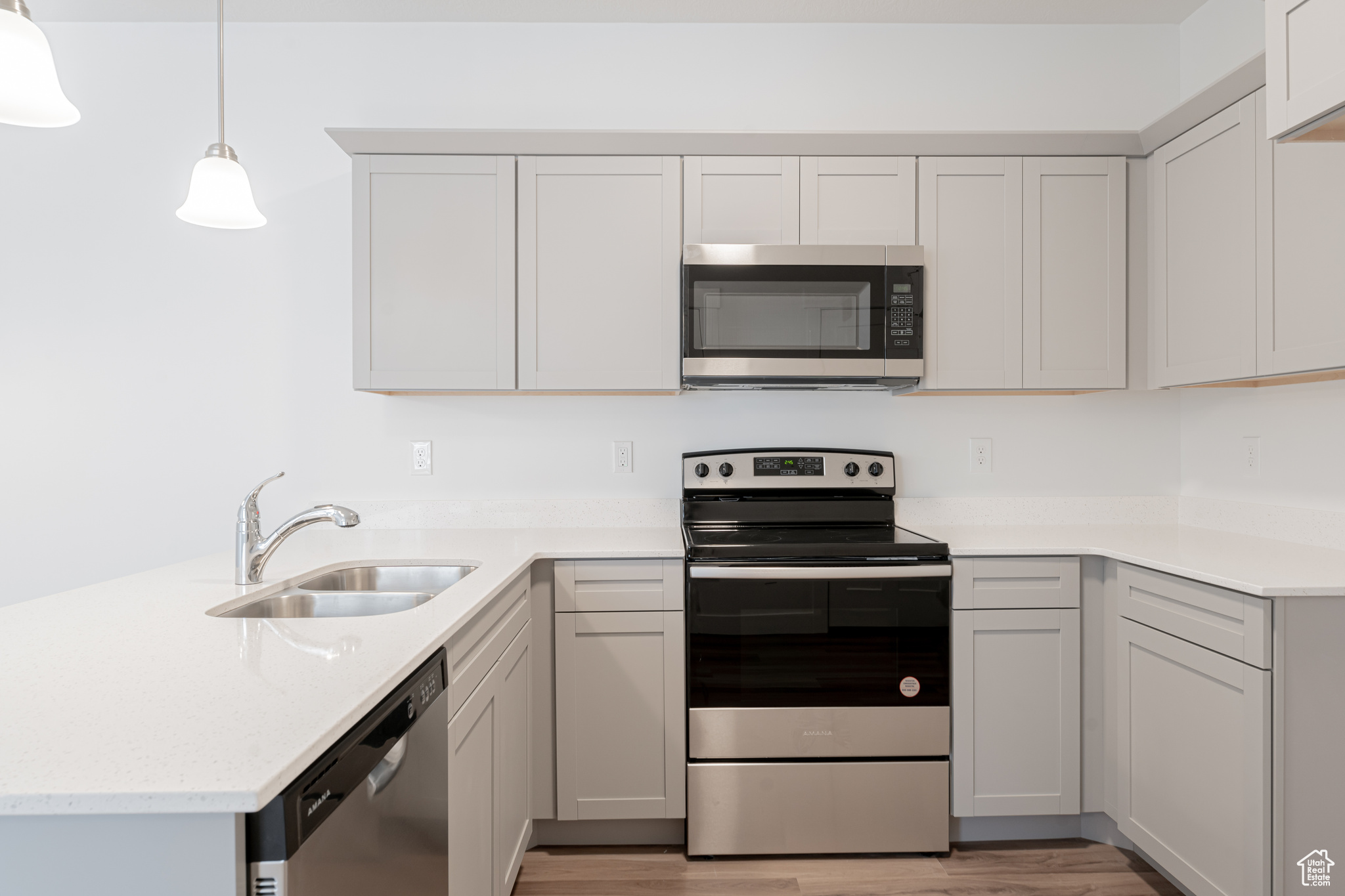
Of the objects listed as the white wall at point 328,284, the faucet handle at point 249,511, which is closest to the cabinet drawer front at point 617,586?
the white wall at point 328,284

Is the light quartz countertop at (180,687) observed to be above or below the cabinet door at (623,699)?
above

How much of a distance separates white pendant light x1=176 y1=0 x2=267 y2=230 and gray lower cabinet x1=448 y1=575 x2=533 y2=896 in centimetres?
108

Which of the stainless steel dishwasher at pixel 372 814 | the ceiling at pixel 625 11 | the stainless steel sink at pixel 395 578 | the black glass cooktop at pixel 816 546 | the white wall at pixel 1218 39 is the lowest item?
the stainless steel dishwasher at pixel 372 814

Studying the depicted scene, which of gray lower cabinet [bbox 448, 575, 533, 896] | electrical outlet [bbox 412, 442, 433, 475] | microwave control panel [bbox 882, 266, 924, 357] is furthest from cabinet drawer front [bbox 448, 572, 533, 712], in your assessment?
microwave control panel [bbox 882, 266, 924, 357]

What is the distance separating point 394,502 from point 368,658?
153 centimetres

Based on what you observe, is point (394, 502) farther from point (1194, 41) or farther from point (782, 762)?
point (1194, 41)

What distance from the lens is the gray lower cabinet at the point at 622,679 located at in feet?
6.42

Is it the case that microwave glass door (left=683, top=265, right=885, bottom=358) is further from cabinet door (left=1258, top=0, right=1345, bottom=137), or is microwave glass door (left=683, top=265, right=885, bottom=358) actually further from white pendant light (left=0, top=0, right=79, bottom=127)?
white pendant light (left=0, top=0, right=79, bottom=127)

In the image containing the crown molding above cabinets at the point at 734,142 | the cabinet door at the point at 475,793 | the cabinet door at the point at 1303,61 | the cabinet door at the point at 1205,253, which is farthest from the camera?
the crown molding above cabinets at the point at 734,142

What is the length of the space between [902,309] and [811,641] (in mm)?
1048

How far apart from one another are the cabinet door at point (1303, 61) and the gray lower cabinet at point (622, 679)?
1577mm

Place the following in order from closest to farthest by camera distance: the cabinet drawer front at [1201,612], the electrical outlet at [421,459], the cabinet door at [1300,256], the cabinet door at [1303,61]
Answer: the cabinet door at [1303,61], the cabinet drawer front at [1201,612], the cabinet door at [1300,256], the electrical outlet at [421,459]

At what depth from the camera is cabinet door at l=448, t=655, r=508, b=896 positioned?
1.26 m

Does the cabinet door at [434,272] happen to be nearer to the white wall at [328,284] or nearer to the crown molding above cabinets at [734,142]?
the crown molding above cabinets at [734,142]
